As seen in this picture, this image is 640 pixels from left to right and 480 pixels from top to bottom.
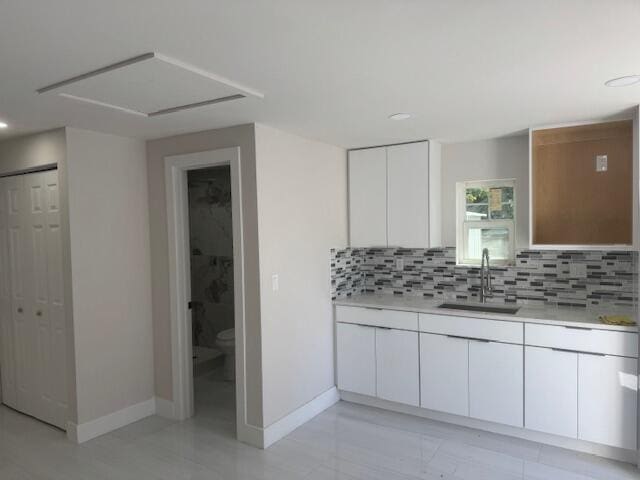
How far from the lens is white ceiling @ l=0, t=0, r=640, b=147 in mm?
1465

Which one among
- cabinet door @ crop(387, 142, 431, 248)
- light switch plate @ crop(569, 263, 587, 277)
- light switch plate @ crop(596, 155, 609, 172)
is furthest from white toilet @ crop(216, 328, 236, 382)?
light switch plate @ crop(596, 155, 609, 172)

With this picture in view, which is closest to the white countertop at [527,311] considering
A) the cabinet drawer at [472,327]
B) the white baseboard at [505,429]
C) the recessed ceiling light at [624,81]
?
the cabinet drawer at [472,327]

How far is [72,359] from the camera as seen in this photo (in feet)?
10.4

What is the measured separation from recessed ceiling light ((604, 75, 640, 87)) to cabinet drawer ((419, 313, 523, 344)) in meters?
1.63

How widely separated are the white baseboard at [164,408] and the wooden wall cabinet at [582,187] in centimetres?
308

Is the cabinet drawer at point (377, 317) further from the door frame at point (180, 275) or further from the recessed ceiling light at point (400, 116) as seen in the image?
the recessed ceiling light at point (400, 116)

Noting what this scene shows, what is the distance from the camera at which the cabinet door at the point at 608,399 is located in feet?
9.21

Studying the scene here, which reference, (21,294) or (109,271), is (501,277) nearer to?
(109,271)

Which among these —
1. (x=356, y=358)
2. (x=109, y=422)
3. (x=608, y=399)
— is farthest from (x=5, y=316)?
(x=608, y=399)

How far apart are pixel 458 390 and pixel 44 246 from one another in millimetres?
3308

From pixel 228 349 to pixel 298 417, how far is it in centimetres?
129

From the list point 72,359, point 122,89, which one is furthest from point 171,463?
point 122,89

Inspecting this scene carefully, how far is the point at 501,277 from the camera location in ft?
12.4

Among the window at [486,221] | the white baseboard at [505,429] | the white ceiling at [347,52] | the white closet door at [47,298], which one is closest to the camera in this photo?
the white ceiling at [347,52]
